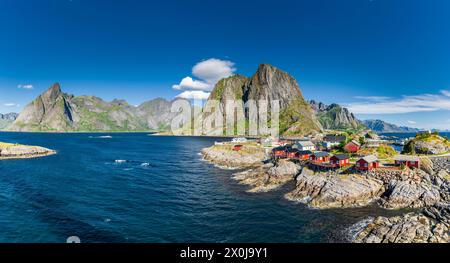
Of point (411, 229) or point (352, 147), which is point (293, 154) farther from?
point (411, 229)

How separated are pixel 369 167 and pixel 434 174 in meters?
15.5

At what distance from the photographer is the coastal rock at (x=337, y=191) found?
55.2m

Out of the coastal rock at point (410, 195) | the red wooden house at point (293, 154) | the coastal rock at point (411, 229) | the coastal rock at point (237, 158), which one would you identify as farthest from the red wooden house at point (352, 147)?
the coastal rock at point (411, 229)

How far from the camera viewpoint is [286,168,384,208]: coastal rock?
2174 inches

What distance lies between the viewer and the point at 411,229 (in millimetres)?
36625

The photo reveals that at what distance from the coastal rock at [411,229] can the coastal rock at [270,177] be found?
100ft

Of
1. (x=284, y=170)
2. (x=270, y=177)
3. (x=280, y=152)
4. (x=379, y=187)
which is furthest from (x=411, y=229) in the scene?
(x=280, y=152)

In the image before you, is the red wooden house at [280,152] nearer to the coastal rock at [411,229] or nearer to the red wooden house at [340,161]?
the red wooden house at [340,161]

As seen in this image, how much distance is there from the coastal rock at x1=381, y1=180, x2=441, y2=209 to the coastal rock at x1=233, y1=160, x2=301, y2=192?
2635cm

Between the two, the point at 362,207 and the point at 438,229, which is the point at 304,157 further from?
the point at 438,229

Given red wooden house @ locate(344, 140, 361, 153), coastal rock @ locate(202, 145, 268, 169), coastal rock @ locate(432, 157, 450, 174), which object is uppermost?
red wooden house @ locate(344, 140, 361, 153)

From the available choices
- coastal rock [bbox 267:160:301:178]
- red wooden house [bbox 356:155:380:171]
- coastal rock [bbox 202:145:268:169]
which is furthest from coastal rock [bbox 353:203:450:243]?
coastal rock [bbox 202:145:268:169]

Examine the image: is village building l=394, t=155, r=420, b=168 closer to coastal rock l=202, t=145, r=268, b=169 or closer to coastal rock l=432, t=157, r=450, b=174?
coastal rock l=432, t=157, r=450, b=174

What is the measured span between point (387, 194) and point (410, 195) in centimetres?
433
